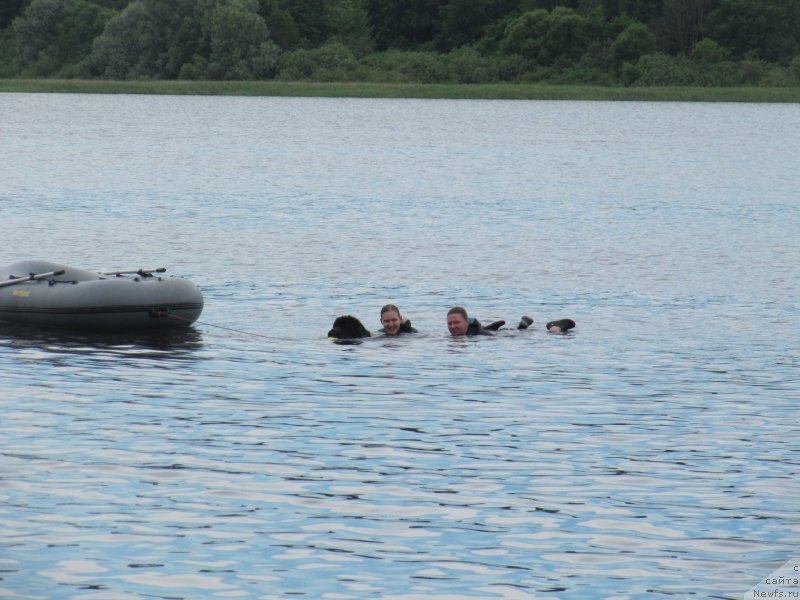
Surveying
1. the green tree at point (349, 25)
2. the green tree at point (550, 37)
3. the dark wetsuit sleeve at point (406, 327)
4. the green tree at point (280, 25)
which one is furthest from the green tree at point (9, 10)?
the dark wetsuit sleeve at point (406, 327)

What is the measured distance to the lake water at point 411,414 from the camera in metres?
10.8

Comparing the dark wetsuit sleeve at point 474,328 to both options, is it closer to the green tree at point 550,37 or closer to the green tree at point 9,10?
the green tree at point 550,37

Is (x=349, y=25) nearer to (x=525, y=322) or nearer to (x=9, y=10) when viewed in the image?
(x=9, y=10)

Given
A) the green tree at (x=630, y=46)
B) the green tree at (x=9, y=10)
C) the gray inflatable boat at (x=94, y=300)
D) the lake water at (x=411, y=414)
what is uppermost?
the green tree at (x=9, y=10)

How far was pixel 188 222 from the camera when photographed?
3647 centimetres

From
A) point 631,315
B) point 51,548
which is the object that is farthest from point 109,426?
point 631,315

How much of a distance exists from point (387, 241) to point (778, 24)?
7500cm

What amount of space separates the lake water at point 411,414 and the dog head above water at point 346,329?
1.24ft

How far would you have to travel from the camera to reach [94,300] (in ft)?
64.7

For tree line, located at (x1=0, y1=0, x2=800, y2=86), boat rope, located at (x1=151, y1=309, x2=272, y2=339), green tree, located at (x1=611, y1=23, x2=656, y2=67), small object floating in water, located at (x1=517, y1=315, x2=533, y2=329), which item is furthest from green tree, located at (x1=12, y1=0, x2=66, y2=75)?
small object floating in water, located at (x1=517, y1=315, x2=533, y2=329)

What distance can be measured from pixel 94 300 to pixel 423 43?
94508mm

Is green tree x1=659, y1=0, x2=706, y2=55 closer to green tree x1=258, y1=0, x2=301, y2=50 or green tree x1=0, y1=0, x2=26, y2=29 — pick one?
green tree x1=258, y1=0, x2=301, y2=50

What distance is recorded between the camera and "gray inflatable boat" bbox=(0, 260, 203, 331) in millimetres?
19812

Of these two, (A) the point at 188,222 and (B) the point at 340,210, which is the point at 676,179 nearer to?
(B) the point at 340,210
